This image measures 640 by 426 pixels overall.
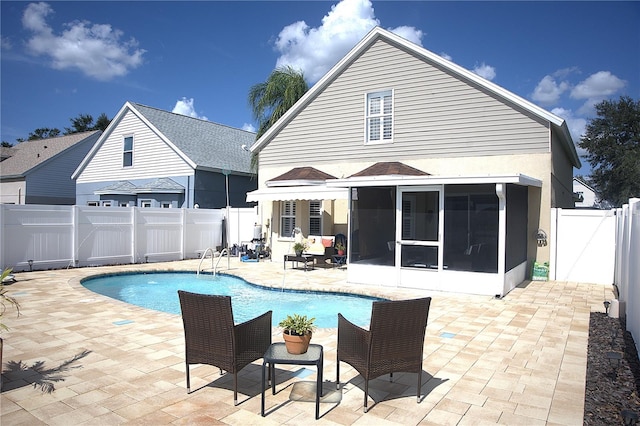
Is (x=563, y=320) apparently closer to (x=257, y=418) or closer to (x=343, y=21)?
(x=257, y=418)

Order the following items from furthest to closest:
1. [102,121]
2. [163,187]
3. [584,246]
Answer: [102,121], [163,187], [584,246]

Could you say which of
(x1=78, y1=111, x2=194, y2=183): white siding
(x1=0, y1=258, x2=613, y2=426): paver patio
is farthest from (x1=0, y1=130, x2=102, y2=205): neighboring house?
(x1=0, y1=258, x2=613, y2=426): paver patio

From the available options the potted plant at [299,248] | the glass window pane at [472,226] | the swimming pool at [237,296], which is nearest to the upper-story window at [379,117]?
the potted plant at [299,248]

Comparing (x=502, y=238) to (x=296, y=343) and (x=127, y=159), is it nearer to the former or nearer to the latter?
(x=296, y=343)

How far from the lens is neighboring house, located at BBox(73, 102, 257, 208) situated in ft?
87.6

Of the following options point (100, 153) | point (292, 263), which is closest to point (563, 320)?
point (292, 263)

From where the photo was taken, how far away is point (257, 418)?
Result: 4.90 m

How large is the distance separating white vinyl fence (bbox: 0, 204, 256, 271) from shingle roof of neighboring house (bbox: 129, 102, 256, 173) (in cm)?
505

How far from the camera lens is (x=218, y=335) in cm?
522

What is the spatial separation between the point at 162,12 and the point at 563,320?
1998 cm

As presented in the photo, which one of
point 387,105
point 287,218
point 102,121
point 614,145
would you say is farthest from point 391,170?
point 102,121

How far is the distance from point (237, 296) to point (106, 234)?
342 inches

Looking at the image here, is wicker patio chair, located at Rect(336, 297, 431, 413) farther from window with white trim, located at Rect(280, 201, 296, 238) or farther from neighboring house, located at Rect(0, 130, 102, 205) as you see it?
neighboring house, located at Rect(0, 130, 102, 205)

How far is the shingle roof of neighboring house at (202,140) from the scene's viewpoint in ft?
89.8
